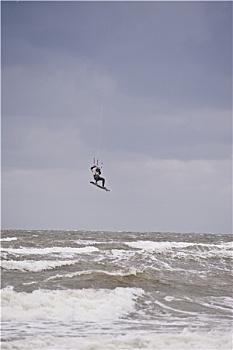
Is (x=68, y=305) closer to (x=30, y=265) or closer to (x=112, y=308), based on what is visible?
(x=112, y=308)

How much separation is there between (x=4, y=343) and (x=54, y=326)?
5.98ft

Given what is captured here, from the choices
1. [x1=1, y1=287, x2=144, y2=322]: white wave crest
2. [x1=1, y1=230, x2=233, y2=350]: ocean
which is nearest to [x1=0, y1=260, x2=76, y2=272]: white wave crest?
[x1=1, y1=230, x2=233, y2=350]: ocean

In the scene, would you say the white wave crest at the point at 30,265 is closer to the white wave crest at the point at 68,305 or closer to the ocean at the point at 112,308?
the ocean at the point at 112,308

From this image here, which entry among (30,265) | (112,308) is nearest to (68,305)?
(112,308)

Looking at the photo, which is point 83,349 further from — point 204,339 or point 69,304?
point 69,304

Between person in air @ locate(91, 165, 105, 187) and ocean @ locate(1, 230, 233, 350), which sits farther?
person in air @ locate(91, 165, 105, 187)

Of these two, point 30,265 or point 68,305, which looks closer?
point 68,305

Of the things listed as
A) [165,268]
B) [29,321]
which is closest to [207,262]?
[165,268]

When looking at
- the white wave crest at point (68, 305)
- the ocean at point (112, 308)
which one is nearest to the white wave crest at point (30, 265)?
the ocean at point (112, 308)

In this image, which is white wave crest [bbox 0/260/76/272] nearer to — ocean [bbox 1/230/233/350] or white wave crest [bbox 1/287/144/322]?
ocean [bbox 1/230/233/350]

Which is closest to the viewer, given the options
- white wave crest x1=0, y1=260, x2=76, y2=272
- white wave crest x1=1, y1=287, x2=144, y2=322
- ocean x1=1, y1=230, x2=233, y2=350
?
ocean x1=1, y1=230, x2=233, y2=350

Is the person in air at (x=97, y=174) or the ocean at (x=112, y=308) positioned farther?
the person in air at (x=97, y=174)

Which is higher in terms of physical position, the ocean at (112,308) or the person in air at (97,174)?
the person in air at (97,174)

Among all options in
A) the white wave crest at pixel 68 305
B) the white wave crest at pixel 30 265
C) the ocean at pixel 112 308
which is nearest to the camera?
the ocean at pixel 112 308
